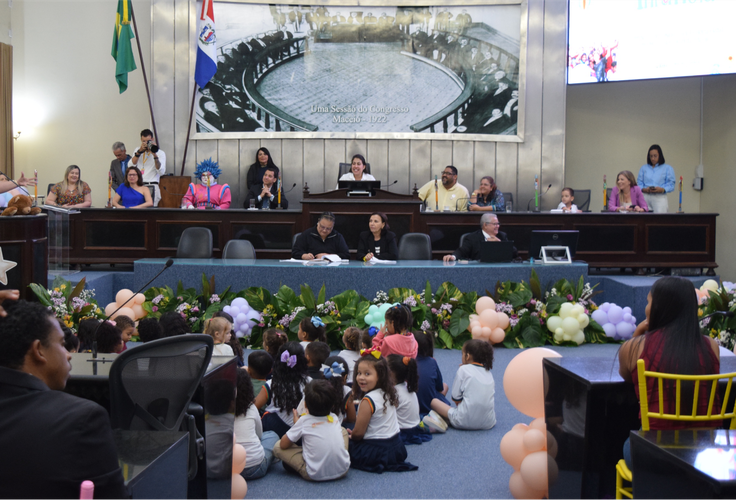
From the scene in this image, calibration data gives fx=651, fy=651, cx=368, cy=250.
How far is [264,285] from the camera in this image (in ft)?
19.1

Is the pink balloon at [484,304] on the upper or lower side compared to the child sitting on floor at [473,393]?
upper

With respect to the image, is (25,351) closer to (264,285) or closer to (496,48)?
(264,285)

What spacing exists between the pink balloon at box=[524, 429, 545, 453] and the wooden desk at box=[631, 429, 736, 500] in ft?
3.01

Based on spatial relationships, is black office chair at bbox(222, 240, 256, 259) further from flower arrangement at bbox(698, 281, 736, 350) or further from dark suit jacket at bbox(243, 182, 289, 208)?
flower arrangement at bbox(698, 281, 736, 350)

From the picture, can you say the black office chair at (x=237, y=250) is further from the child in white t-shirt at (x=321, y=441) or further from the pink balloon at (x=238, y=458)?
the pink balloon at (x=238, y=458)

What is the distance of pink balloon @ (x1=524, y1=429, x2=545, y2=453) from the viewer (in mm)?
2686

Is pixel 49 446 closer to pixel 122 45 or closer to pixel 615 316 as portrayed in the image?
pixel 615 316

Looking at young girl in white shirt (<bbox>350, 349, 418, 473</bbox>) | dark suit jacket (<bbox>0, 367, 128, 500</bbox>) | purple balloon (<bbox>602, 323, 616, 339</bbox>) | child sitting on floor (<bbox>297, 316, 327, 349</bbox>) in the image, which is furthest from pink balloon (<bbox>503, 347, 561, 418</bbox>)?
purple balloon (<bbox>602, 323, 616, 339</bbox>)

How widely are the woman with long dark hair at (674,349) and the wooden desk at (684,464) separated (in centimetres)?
34

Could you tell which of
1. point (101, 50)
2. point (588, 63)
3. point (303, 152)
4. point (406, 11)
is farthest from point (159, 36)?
point (588, 63)

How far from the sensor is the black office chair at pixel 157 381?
1.70 m

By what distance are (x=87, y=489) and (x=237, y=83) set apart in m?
9.12

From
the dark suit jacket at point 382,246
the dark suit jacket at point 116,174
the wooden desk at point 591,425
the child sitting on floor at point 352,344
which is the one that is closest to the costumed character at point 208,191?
the dark suit jacket at point 116,174

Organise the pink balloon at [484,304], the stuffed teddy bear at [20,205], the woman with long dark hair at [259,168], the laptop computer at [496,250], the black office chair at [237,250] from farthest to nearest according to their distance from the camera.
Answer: the woman with long dark hair at [259,168], the black office chair at [237,250], the laptop computer at [496,250], the pink balloon at [484,304], the stuffed teddy bear at [20,205]
